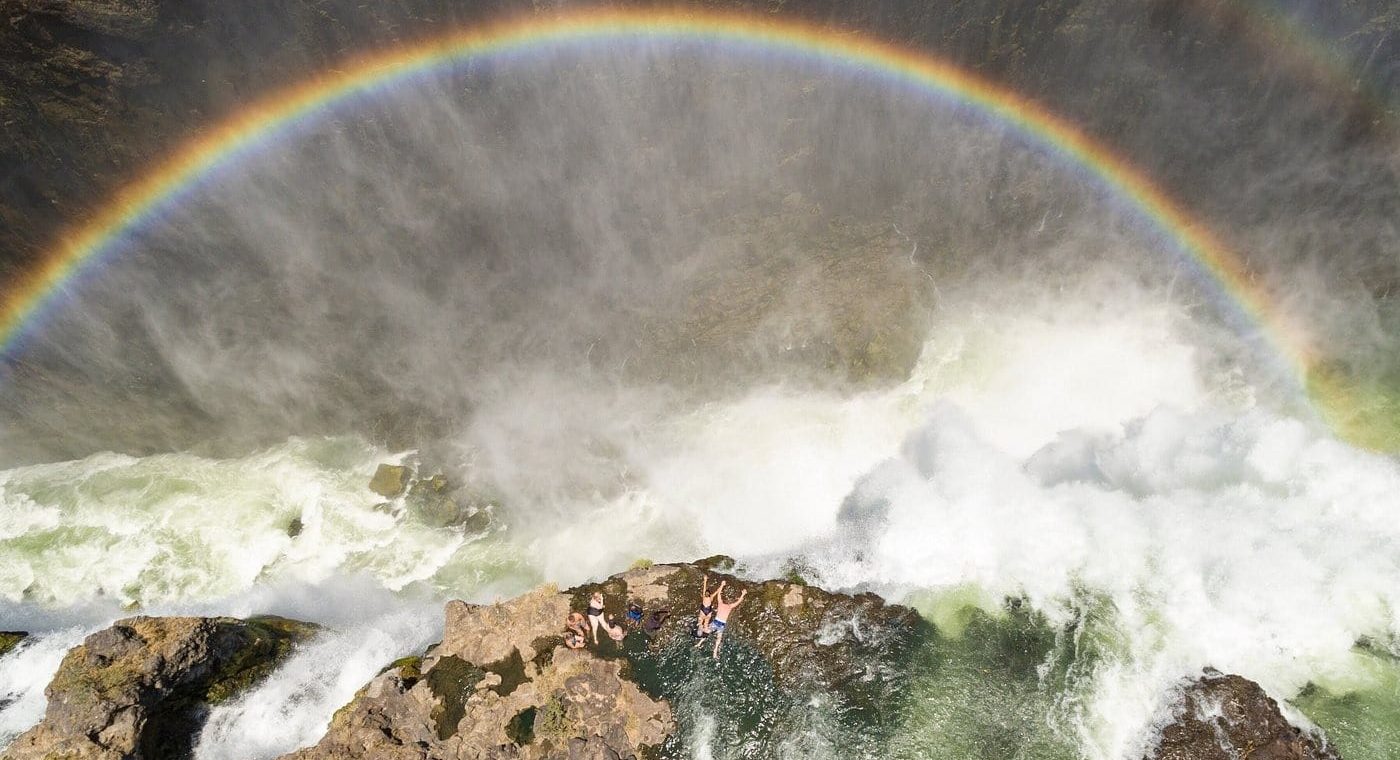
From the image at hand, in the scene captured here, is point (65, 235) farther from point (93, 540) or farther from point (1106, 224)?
point (1106, 224)

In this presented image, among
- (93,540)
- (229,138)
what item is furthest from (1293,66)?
(93,540)

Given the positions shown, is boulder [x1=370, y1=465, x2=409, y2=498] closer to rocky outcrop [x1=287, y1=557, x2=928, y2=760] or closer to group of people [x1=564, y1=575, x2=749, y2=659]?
rocky outcrop [x1=287, y1=557, x2=928, y2=760]

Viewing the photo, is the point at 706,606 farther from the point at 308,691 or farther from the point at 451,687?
the point at 308,691

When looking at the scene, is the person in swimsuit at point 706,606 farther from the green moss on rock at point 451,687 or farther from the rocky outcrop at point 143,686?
the rocky outcrop at point 143,686

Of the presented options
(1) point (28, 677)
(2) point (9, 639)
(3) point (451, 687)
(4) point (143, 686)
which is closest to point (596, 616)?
(3) point (451, 687)

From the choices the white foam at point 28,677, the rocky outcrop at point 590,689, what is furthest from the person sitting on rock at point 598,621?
the white foam at point 28,677
